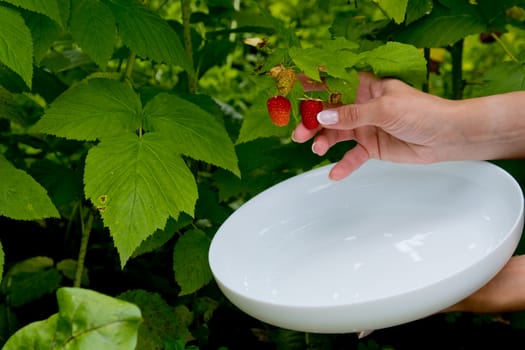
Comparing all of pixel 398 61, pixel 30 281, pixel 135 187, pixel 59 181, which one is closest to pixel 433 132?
pixel 398 61

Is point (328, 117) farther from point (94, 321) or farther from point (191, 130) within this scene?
point (94, 321)

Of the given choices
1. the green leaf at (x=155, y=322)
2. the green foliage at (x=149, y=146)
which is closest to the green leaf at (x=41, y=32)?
the green foliage at (x=149, y=146)

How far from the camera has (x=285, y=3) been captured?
155 inches

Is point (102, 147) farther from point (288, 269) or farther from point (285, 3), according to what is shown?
point (285, 3)

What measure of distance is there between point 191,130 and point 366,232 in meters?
0.40

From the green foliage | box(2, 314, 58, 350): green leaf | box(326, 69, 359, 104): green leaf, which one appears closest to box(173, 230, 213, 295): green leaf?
the green foliage

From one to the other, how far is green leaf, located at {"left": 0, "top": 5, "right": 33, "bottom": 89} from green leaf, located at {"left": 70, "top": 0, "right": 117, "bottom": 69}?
0.52ft

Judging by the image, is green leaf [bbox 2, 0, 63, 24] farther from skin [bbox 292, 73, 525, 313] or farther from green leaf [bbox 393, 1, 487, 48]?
green leaf [bbox 393, 1, 487, 48]

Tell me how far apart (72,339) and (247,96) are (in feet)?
7.80

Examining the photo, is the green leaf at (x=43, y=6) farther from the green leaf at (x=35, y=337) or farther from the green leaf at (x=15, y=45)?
the green leaf at (x=35, y=337)

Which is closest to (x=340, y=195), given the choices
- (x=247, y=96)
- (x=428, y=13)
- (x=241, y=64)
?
(x=428, y=13)

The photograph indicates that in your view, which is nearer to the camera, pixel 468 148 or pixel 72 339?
pixel 72 339

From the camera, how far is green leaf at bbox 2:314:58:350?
3.07 feet

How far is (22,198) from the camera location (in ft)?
4.09
